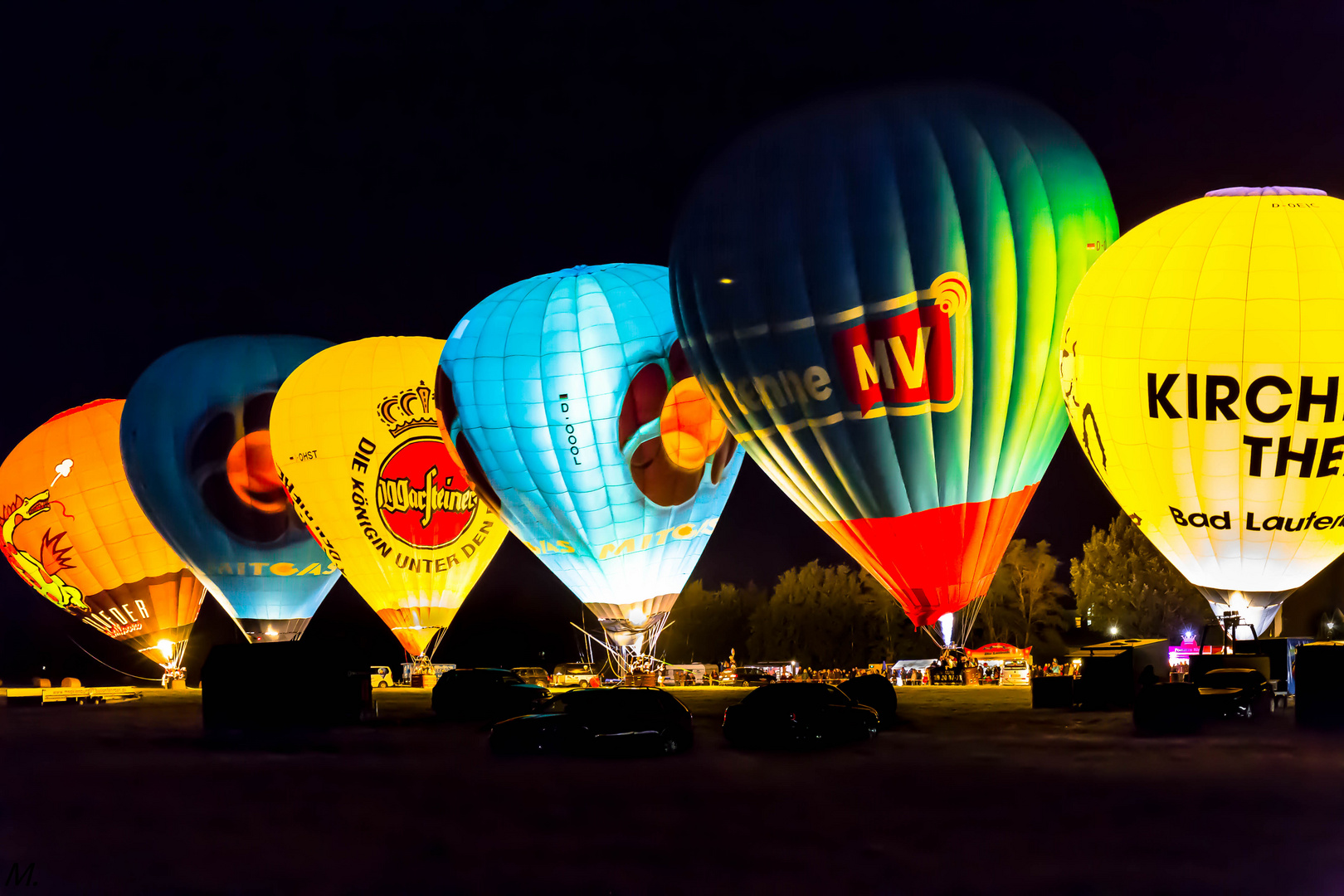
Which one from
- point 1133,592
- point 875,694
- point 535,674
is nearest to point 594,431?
point 875,694

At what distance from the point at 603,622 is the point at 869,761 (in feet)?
55.1

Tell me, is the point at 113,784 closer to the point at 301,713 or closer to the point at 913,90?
the point at 301,713

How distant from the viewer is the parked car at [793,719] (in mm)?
19391

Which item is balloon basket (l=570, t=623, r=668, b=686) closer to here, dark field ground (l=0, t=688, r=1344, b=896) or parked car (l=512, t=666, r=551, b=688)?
parked car (l=512, t=666, r=551, b=688)

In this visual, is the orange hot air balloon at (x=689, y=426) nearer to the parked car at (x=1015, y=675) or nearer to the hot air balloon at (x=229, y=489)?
the parked car at (x=1015, y=675)

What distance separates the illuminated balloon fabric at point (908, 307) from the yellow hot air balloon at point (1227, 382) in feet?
3.98

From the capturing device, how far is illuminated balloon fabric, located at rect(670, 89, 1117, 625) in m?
25.6

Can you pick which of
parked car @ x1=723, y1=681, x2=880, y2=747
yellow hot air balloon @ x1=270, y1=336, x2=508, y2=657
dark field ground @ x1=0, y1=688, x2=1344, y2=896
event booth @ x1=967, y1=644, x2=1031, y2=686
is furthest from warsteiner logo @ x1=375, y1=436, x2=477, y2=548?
parked car @ x1=723, y1=681, x2=880, y2=747

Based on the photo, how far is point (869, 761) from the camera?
56.4 ft

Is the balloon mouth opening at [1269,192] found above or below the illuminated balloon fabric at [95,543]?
above

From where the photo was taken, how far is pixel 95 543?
4303 cm

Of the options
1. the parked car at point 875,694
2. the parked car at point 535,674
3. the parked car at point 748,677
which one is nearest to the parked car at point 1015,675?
the parked car at point 748,677

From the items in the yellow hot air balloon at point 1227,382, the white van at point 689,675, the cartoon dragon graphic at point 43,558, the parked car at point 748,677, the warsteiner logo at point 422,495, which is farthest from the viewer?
the white van at point 689,675

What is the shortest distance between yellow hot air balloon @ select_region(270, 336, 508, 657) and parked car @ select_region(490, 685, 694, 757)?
56.7 feet
